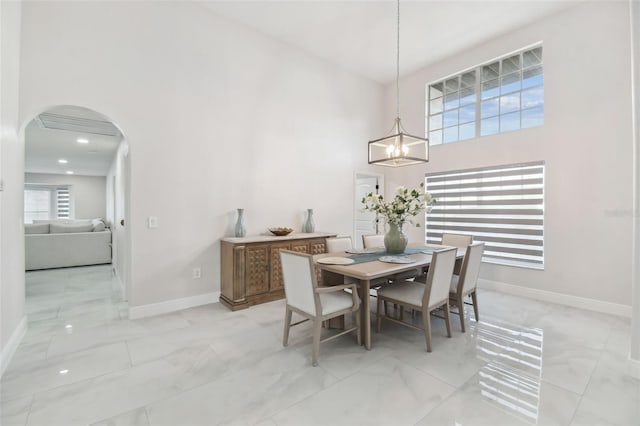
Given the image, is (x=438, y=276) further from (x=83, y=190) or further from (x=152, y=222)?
(x=83, y=190)

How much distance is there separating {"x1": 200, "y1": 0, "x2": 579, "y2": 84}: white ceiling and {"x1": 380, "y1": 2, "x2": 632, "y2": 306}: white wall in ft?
1.37

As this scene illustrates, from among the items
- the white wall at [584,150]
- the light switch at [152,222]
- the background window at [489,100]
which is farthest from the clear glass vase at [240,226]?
the white wall at [584,150]

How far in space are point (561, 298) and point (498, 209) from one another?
1.38m

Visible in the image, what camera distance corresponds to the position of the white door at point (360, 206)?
5.75 metres

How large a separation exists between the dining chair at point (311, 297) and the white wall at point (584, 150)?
120 inches

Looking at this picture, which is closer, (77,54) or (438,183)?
(77,54)

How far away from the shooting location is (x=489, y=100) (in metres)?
4.57

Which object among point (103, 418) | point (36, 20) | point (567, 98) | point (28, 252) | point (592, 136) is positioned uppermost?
point (36, 20)

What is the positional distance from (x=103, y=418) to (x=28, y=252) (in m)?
6.03

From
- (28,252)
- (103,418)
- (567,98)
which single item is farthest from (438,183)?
(28,252)

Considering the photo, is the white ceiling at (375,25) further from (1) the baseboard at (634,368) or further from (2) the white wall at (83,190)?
(2) the white wall at (83,190)

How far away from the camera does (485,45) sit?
179 inches

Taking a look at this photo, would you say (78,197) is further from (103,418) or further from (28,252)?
(103,418)

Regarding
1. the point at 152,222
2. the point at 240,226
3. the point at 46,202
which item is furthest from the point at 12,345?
the point at 46,202
